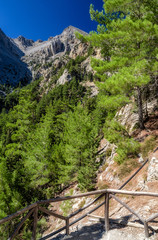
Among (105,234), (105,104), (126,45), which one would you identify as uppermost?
Result: (126,45)

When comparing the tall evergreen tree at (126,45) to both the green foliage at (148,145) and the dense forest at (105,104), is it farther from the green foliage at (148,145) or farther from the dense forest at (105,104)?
the green foliage at (148,145)

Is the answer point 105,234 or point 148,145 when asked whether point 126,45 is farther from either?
point 105,234

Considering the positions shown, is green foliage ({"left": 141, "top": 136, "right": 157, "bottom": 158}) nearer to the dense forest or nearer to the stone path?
the dense forest

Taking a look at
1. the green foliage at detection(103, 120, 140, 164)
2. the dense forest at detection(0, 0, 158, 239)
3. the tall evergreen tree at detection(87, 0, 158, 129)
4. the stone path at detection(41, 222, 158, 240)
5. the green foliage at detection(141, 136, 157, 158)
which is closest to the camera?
the stone path at detection(41, 222, 158, 240)

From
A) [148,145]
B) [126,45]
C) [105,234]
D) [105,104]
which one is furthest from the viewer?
[126,45]

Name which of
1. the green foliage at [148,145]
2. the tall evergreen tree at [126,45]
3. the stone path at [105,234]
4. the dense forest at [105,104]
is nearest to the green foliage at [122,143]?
the dense forest at [105,104]

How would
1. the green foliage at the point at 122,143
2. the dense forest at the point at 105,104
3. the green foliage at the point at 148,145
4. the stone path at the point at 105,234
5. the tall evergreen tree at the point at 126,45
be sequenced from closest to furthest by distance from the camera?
the stone path at the point at 105,234 < the tall evergreen tree at the point at 126,45 < the dense forest at the point at 105,104 < the green foliage at the point at 148,145 < the green foliage at the point at 122,143

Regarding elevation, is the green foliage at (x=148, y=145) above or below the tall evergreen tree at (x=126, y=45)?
below

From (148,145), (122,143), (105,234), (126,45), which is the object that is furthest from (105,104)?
(105,234)

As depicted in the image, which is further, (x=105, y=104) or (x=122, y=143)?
(x=122, y=143)

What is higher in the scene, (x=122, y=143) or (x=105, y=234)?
(x=122, y=143)

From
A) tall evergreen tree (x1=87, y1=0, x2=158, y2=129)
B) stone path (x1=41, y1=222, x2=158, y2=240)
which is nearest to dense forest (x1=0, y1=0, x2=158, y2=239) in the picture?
tall evergreen tree (x1=87, y1=0, x2=158, y2=129)

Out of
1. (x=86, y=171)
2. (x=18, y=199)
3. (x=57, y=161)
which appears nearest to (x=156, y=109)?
(x=86, y=171)

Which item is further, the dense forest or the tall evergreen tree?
the dense forest
